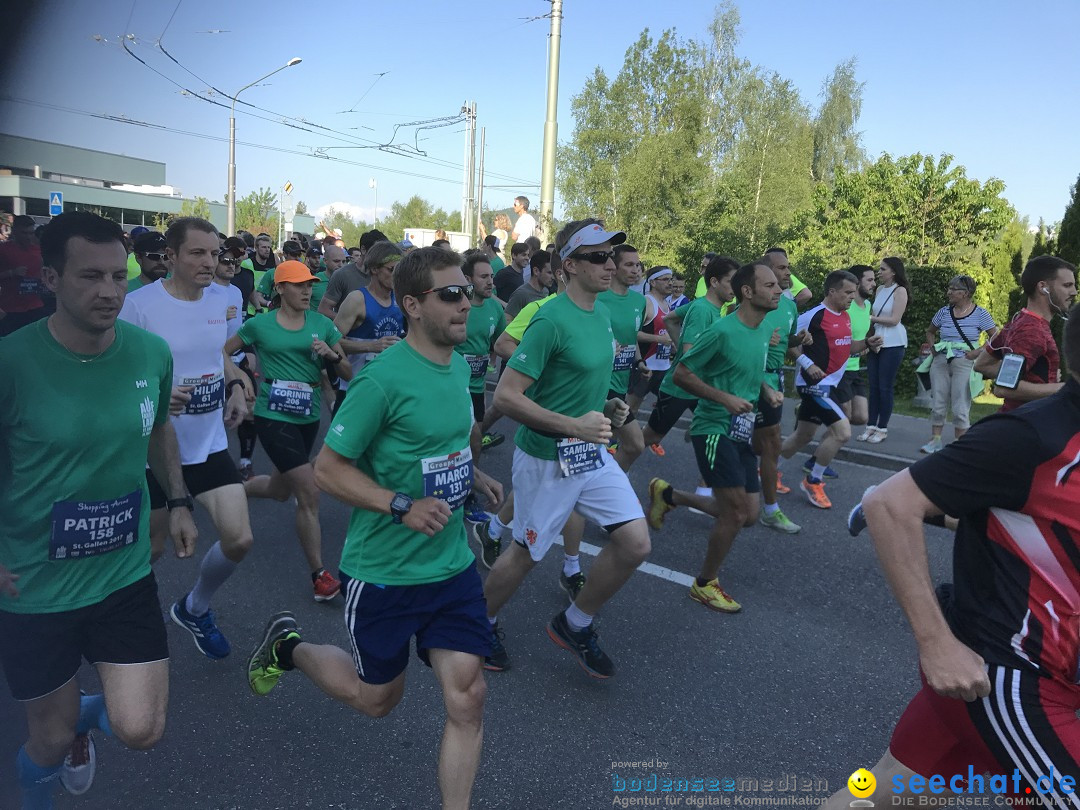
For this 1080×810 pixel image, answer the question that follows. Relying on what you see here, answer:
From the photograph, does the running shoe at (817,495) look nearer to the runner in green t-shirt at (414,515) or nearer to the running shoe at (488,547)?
the running shoe at (488,547)

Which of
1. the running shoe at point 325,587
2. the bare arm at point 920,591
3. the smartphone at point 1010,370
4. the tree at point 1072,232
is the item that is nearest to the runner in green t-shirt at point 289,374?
the running shoe at point 325,587

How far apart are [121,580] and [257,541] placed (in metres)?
3.07

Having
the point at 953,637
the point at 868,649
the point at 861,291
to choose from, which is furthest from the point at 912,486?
the point at 861,291

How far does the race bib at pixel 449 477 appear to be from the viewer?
8.75 ft

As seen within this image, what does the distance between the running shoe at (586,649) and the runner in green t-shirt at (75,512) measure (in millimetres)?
1819

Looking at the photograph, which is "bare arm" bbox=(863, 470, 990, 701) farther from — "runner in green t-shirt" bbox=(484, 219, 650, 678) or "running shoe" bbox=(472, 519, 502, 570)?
"running shoe" bbox=(472, 519, 502, 570)

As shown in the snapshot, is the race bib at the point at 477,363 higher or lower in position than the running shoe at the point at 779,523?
higher

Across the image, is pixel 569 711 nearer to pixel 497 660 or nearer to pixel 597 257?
pixel 497 660

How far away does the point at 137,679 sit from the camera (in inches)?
97.0

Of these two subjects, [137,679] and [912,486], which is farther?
[137,679]

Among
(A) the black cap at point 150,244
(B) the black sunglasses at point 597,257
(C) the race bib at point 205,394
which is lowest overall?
(C) the race bib at point 205,394

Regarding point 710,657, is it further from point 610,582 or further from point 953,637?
point 953,637

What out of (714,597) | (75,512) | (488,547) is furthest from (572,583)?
(75,512)

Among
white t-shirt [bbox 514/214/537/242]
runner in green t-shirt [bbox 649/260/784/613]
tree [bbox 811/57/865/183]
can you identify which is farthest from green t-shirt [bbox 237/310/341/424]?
tree [bbox 811/57/865/183]
